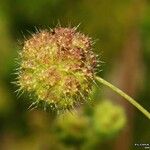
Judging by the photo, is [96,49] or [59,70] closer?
[59,70]

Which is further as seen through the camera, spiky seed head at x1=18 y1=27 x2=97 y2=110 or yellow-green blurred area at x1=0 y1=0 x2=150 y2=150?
yellow-green blurred area at x1=0 y1=0 x2=150 y2=150

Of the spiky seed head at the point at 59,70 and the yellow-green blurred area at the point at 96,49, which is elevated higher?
the yellow-green blurred area at the point at 96,49

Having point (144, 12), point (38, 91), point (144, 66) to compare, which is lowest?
point (38, 91)

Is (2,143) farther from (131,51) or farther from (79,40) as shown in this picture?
(79,40)

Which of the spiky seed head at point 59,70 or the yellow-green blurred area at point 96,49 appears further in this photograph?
the yellow-green blurred area at point 96,49

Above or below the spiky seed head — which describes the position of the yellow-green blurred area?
above

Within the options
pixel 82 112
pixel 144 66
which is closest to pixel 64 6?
pixel 144 66

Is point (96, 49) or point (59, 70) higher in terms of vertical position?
point (96, 49)

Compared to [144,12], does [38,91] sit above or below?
below
